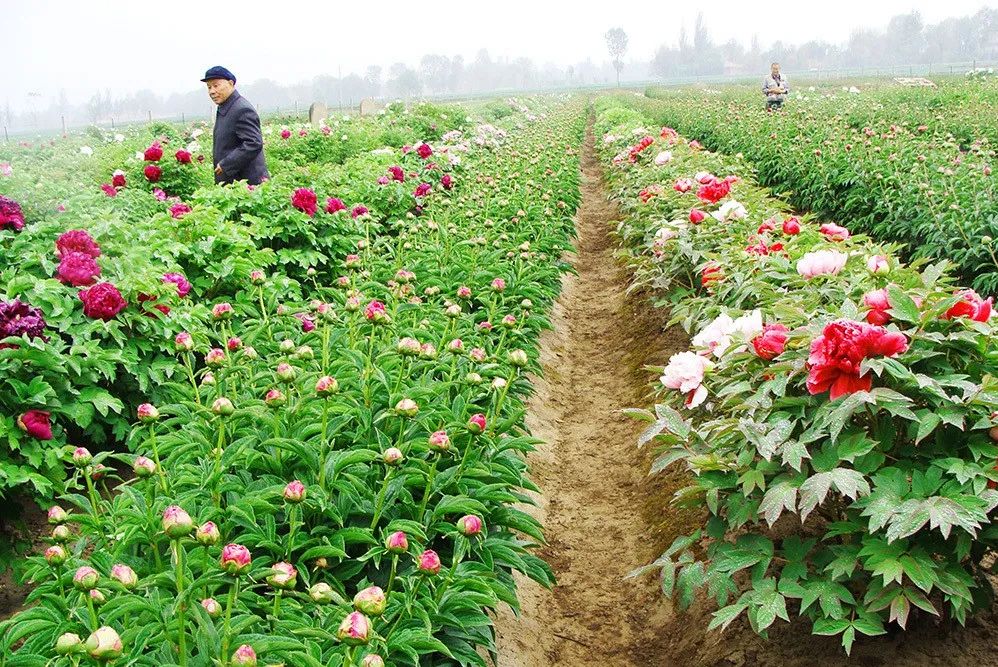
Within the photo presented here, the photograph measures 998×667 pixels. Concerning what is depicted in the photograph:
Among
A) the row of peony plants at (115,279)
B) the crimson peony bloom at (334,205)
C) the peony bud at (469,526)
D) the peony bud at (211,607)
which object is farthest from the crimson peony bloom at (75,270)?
the peony bud at (469,526)

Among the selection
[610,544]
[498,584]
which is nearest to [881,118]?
[610,544]

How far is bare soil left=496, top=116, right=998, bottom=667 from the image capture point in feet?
7.27

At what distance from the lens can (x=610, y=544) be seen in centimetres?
336

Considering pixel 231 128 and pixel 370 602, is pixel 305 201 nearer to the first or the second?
pixel 231 128

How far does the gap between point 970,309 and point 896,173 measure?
5996 millimetres

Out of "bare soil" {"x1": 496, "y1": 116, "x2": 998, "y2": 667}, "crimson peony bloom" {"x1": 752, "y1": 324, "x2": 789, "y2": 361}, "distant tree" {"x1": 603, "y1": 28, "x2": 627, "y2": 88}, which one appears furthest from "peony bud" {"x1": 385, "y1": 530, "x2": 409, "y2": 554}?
"distant tree" {"x1": 603, "y1": 28, "x2": 627, "y2": 88}

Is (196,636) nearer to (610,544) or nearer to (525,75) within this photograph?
(610,544)

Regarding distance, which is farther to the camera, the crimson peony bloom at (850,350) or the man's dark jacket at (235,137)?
the man's dark jacket at (235,137)

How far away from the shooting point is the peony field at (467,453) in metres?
1.74

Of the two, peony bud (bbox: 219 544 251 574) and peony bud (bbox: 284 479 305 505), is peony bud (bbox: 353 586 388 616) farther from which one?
peony bud (bbox: 284 479 305 505)

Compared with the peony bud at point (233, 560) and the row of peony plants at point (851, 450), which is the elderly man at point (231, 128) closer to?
the row of peony plants at point (851, 450)

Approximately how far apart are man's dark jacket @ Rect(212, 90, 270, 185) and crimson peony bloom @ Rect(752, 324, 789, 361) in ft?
15.2

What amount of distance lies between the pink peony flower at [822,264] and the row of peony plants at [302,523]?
101 centimetres

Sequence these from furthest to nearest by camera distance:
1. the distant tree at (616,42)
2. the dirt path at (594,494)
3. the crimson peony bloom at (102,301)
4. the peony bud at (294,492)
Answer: the distant tree at (616,42)
the crimson peony bloom at (102,301)
the dirt path at (594,494)
the peony bud at (294,492)
